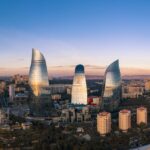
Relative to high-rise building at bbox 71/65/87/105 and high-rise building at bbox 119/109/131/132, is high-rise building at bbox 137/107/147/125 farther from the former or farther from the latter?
high-rise building at bbox 71/65/87/105

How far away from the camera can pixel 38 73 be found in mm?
21453

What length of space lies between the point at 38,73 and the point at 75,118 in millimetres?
4359

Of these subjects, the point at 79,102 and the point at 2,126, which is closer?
the point at 2,126

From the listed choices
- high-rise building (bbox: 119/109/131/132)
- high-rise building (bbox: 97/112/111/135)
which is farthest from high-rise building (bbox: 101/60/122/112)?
high-rise building (bbox: 97/112/111/135)

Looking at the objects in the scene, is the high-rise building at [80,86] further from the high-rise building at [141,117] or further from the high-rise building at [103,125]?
the high-rise building at [103,125]

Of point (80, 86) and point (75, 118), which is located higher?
point (80, 86)

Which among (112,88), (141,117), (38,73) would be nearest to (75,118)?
(141,117)

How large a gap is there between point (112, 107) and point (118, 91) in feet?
5.15

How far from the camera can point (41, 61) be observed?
2145 centimetres

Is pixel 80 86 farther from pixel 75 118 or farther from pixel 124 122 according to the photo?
pixel 124 122

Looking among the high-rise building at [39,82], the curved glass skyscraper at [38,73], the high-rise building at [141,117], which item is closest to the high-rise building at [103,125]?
the high-rise building at [141,117]

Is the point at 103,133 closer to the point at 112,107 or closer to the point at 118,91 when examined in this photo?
the point at 112,107

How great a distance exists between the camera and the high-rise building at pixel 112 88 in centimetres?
2050

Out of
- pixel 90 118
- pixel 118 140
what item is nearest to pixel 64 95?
pixel 90 118
